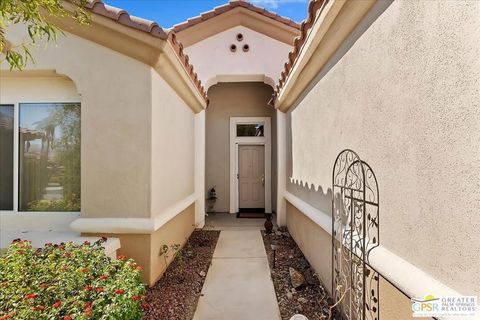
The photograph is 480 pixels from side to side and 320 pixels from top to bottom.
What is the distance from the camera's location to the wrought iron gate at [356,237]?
256cm

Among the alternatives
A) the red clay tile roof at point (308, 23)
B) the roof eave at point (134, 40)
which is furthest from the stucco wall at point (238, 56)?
the roof eave at point (134, 40)

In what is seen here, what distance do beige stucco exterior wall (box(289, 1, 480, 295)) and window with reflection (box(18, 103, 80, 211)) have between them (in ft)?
14.2

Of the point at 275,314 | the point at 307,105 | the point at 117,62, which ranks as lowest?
the point at 275,314

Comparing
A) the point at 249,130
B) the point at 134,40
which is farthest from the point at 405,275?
the point at 249,130

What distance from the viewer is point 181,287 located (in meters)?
4.38

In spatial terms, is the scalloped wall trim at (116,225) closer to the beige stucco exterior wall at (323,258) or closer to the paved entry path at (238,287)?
the paved entry path at (238,287)

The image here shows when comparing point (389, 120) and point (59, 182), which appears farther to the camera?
point (59, 182)

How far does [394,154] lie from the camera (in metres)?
2.29

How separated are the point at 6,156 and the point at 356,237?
553 centimetres

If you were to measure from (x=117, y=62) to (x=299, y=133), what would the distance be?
12.9ft

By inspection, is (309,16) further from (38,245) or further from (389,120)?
(38,245)

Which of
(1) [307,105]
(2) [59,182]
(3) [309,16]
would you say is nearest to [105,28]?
(2) [59,182]

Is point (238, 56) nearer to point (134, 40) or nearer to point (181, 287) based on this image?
point (134, 40)

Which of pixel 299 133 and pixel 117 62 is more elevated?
pixel 117 62
